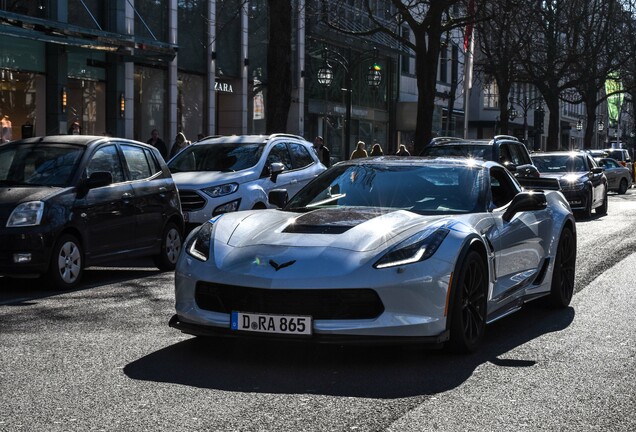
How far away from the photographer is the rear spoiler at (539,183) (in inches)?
432

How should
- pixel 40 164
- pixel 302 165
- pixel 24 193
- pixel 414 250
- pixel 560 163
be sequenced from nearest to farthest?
pixel 414 250 → pixel 24 193 → pixel 40 164 → pixel 302 165 → pixel 560 163

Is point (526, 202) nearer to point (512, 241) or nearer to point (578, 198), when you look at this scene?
point (512, 241)

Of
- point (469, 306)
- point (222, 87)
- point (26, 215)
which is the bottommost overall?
point (469, 306)

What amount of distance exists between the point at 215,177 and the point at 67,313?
7259 mm

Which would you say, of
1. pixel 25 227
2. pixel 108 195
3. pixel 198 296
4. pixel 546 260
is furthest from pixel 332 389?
pixel 108 195

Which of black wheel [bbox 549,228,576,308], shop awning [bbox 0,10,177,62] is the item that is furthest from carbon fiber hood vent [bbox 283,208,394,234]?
shop awning [bbox 0,10,177,62]

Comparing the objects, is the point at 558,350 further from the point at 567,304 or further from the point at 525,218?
the point at 567,304

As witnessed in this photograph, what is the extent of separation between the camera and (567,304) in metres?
9.93

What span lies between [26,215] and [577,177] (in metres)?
17.3

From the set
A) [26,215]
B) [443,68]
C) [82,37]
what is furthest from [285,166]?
[443,68]

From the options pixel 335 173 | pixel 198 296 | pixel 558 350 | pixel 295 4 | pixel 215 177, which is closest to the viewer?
pixel 198 296

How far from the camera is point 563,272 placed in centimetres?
981

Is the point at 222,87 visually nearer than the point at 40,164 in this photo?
No

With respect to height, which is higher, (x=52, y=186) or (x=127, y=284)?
(x=52, y=186)
